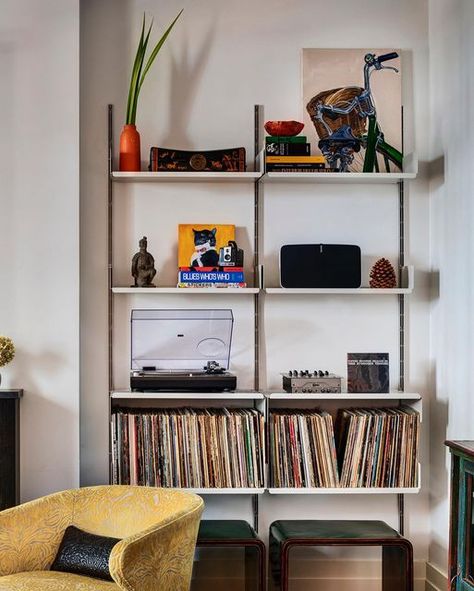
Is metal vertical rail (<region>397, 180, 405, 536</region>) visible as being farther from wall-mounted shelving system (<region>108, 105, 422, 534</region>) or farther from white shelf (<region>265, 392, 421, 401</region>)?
white shelf (<region>265, 392, 421, 401</region>)

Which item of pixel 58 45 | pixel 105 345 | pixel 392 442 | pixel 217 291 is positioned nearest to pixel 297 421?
pixel 392 442

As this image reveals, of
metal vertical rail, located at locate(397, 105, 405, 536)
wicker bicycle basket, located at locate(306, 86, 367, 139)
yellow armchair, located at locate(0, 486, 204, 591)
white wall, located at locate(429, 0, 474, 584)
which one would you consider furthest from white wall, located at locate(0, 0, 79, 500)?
white wall, located at locate(429, 0, 474, 584)

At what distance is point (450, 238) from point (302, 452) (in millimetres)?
1064

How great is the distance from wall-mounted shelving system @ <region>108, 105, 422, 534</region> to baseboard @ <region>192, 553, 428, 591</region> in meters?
0.24

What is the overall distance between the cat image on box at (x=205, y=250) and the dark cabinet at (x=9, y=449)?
0.90 meters

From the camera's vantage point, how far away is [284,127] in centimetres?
333

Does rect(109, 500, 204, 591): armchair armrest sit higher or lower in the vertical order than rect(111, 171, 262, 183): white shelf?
lower

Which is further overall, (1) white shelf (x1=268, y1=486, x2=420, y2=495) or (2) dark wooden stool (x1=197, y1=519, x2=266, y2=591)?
(1) white shelf (x1=268, y1=486, x2=420, y2=495)

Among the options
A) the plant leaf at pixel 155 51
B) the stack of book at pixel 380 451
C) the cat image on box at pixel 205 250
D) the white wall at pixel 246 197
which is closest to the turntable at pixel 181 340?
the white wall at pixel 246 197

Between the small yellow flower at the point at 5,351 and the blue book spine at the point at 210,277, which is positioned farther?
→ the blue book spine at the point at 210,277

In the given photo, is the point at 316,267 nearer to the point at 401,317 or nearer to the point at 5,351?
the point at 401,317

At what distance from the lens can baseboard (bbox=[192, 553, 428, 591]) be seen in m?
3.49

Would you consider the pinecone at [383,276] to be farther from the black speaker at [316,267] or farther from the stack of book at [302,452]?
the stack of book at [302,452]

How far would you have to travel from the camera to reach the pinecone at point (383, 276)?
11.2 ft
